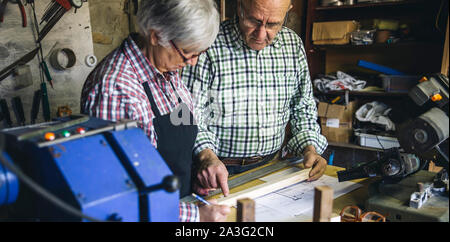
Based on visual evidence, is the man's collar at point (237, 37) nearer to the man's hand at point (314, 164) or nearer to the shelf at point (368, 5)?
the man's hand at point (314, 164)

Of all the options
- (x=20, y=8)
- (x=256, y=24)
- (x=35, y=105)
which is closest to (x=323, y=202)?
(x=256, y=24)

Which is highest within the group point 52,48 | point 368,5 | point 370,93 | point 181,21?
point 368,5

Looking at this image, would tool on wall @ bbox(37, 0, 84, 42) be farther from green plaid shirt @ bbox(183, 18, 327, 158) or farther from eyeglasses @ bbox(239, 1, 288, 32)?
eyeglasses @ bbox(239, 1, 288, 32)

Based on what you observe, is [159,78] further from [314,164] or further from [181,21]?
[314,164]

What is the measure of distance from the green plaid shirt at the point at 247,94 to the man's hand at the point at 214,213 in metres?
0.74

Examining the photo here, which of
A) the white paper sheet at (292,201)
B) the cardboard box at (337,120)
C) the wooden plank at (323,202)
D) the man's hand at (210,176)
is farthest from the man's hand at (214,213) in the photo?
the cardboard box at (337,120)

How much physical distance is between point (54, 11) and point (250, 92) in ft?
6.13

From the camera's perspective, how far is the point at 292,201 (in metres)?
1.34

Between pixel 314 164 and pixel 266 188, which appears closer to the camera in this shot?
pixel 266 188

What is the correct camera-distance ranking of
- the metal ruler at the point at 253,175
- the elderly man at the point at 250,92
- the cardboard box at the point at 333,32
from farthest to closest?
the cardboard box at the point at 333,32 → the elderly man at the point at 250,92 → the metal ruler at the point at 253,175

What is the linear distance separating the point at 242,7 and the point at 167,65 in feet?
2.28

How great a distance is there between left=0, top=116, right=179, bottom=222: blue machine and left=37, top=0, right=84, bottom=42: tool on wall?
2.16 metres

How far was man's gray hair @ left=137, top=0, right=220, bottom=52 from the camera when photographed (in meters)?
1.16

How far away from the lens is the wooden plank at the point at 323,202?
75 cm
